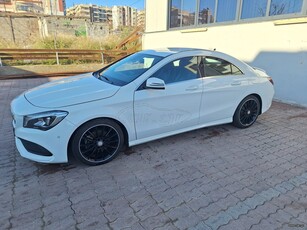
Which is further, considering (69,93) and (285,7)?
(285,7)

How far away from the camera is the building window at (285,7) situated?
5409mm

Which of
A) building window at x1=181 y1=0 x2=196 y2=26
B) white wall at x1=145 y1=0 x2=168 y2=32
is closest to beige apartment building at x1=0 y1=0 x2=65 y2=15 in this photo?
white wall at x1=145 y1=0 x2=168 y2=32

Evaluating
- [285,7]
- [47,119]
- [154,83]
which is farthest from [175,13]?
[47,119]

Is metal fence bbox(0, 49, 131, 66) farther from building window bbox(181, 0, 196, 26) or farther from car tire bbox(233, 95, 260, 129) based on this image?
car tire bbox(233, 95, 260, 129)

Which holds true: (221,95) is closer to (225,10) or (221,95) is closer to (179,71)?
(179,71)

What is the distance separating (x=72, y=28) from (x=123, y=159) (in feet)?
79.0

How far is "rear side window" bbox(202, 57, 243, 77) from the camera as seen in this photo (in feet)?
11.7

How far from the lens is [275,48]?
5.93 meters

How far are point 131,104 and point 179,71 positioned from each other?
964 mm

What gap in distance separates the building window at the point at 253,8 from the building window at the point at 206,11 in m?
1.29

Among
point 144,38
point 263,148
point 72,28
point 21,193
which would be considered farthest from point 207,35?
point 72,28

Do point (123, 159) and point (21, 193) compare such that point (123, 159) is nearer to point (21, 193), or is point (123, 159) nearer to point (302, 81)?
point (21, 193)

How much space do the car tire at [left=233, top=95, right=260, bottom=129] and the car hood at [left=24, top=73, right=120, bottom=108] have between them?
237 centimetres

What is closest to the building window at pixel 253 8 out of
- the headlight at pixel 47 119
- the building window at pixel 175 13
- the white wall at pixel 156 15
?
the building window at pixel 175 13
